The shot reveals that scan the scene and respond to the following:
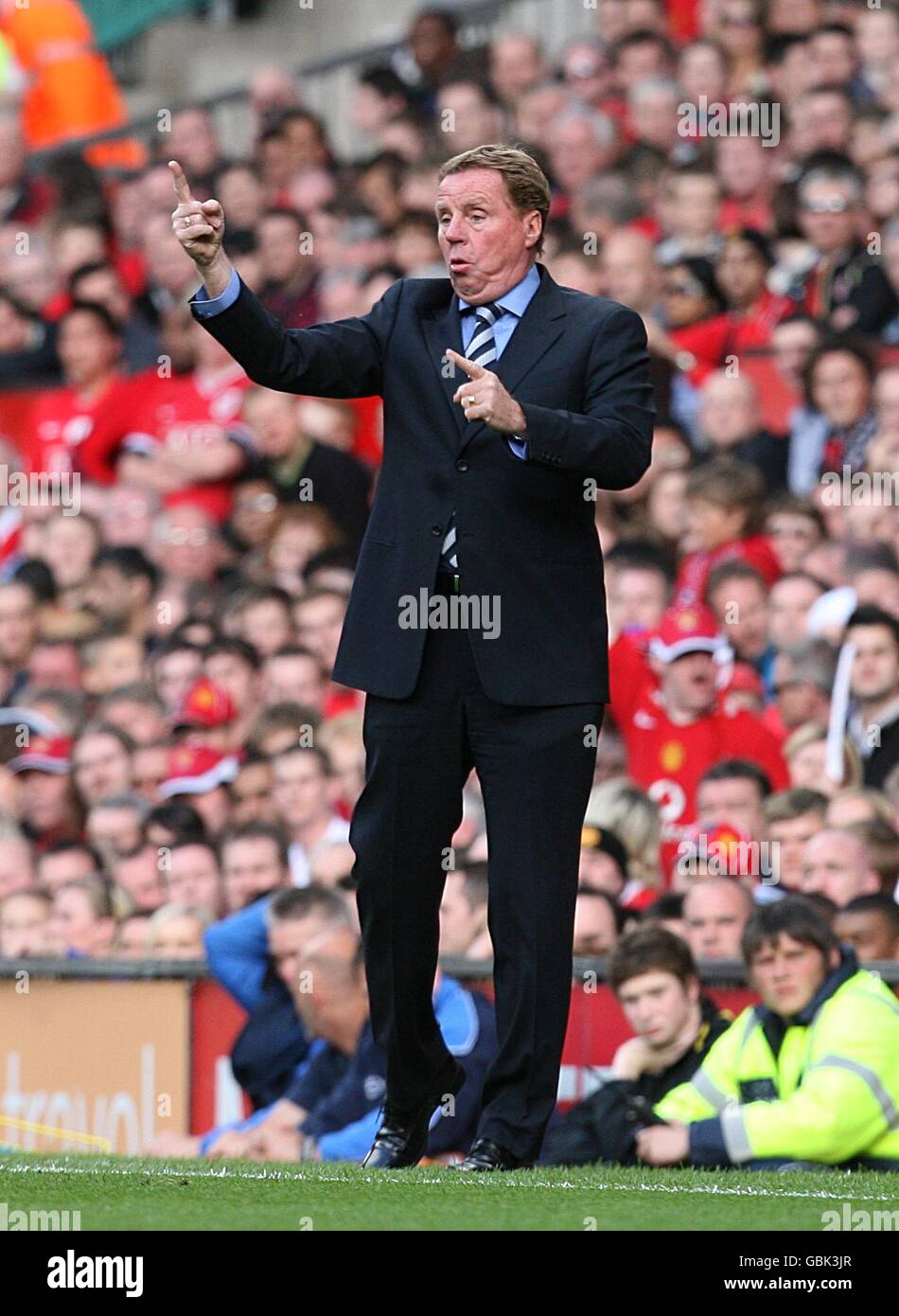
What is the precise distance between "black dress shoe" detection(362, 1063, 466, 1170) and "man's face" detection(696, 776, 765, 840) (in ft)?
9.81

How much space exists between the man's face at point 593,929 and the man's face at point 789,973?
1.10 metres

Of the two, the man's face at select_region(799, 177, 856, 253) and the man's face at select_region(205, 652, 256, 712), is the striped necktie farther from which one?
the man's face at select_region(799, 177, 856, 253)

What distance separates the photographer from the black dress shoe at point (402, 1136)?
552 centimetres

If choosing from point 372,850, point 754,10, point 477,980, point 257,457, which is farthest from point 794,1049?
point 754,10

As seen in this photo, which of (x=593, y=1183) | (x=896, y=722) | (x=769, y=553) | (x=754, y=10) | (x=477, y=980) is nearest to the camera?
(x=593, y=1183)

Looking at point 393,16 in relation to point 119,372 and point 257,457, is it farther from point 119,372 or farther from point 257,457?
point 257,457

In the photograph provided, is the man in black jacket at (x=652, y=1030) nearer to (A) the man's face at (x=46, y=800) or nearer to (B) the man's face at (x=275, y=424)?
(A) the man's face at (x=46, y=800)

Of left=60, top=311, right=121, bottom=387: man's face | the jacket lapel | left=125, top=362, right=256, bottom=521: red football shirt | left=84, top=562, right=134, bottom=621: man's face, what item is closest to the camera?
the jacket lapel

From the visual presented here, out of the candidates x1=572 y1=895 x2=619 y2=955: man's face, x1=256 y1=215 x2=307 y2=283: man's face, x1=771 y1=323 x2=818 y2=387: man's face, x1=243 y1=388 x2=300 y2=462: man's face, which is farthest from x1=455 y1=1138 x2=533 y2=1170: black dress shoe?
x1=256 y1=215 x2=307 y2=283: man's face

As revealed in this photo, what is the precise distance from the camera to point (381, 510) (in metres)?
5.51

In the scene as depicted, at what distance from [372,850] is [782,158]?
697cm

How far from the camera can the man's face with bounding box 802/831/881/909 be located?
7.77 metres

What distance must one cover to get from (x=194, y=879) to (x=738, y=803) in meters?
1.89

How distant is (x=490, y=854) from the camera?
5.47m
